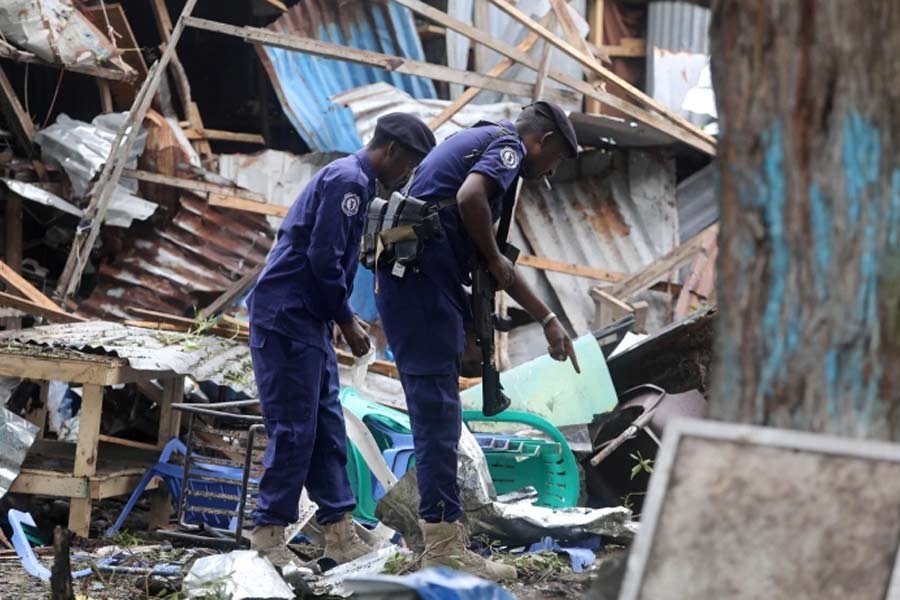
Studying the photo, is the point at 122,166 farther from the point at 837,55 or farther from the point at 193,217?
the point at 837,55

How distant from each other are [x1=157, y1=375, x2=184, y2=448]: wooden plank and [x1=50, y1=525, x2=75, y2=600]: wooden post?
3570 mm

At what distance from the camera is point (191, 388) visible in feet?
27.4

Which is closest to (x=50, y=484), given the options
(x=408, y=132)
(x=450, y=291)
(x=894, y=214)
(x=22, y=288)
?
(x=22, y=288)

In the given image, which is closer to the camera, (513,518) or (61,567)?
(61,567)

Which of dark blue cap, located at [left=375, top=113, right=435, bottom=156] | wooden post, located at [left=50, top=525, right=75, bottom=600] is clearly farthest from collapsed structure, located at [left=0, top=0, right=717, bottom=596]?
wooden post, located at [left=50, top=525, right=75, bottom=600]

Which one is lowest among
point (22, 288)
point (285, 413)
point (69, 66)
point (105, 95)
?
point (285, 413)

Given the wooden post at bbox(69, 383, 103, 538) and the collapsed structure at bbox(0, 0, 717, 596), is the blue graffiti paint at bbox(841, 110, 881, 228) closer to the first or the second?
the collapsed structure at bbox(0, 0, 717, 596)

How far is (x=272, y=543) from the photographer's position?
5285 mm

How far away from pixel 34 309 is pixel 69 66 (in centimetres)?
243

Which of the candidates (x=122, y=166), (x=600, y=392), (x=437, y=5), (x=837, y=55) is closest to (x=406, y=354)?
(x=600, y=392)

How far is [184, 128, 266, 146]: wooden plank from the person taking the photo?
1048 centimetres

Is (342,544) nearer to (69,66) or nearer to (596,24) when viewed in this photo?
(69,66)

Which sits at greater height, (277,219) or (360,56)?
(360,56)

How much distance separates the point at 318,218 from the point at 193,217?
480 cm
